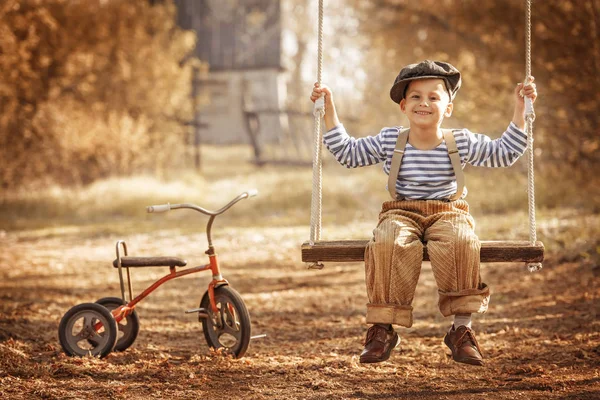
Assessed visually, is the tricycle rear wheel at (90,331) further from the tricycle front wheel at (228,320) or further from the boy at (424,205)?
the boy at (424,205)

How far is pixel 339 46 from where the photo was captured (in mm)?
36000

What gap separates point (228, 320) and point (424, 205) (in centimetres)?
148

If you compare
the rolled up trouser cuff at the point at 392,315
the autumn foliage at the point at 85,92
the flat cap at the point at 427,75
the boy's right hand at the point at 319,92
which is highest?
the autumn foliage at the point at 85,92

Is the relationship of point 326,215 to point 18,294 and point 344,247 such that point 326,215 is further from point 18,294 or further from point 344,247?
point 344,247

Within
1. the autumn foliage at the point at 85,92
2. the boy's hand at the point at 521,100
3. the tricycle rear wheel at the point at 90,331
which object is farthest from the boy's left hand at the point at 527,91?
the autumn foliage at the point at 85,92

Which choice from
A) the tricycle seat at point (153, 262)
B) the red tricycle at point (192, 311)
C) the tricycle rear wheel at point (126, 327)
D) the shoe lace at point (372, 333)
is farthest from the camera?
the tricycle rear wheel at point (126, 327)

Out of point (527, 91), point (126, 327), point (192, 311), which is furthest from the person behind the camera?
point (126, 327)

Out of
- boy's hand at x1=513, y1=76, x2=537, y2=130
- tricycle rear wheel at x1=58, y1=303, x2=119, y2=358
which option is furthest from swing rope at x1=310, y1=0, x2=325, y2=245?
tricycle rear wheel at x1=58, y1=303, x2=119, y2=358

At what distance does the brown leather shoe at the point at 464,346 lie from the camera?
13.8 feet

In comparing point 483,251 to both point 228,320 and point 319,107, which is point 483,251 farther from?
point 228,320

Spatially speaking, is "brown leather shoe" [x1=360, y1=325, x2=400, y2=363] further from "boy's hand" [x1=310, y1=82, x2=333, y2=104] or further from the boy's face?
"boy's hand" [x1=310, y1=82, x2=333, y2=104]

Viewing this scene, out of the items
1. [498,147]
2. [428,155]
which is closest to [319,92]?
[428,155]

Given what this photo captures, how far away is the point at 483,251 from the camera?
167 inches

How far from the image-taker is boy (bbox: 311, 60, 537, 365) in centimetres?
427
